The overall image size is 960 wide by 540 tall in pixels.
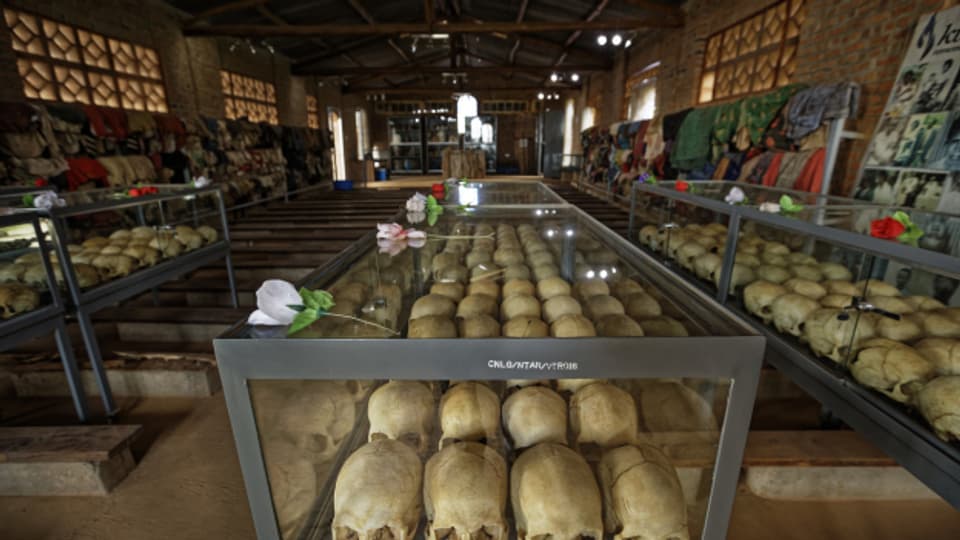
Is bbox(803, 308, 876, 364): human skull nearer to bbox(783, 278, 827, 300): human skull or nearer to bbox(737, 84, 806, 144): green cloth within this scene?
bbox(783, 278, 827, 300): human skull

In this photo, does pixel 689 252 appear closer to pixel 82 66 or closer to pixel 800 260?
pixel 800 260

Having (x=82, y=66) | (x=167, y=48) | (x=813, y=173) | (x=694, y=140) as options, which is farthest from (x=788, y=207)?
(x=167, y=48)

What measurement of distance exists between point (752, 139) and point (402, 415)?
5266mm

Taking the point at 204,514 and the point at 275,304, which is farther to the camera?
the point at 204,514

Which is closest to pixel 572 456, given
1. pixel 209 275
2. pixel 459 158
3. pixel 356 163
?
pixel 209 275

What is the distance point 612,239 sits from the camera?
185cm

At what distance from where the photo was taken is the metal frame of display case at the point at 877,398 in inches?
56.4

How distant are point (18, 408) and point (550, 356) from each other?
4.00 m

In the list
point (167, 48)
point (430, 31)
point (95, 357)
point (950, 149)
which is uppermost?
point (430, 31)

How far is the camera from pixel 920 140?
3.18 meters

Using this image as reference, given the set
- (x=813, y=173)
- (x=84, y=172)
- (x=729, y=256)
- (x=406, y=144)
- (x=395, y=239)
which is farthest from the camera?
(x=406, y=144)

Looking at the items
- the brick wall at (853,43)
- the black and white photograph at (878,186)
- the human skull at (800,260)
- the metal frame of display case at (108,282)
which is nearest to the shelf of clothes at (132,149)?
the metal frame of display case at (108,282)

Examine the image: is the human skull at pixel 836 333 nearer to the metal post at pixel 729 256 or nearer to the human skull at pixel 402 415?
the metal post at pixel 729 256

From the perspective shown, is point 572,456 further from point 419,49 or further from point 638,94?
point 419,49
